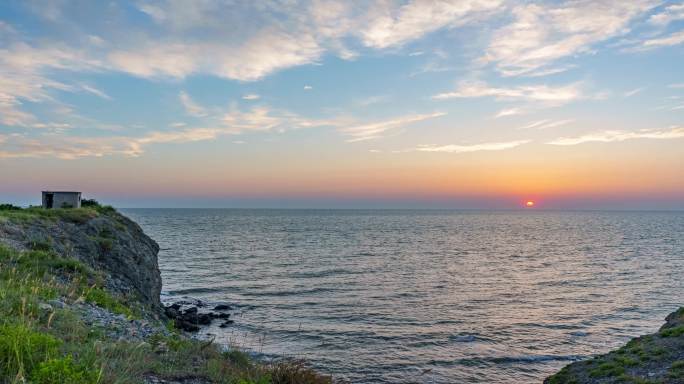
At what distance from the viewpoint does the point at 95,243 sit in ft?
93.6

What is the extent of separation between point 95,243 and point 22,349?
2425 cm

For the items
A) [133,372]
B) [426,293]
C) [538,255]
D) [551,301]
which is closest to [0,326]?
[133,372]

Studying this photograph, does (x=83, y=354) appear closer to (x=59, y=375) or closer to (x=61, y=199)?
(x=59, y=375)

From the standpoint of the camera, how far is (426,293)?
1687 inches

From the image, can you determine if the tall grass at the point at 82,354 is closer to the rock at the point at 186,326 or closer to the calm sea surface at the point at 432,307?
the calm sea surface at the point at 432,307

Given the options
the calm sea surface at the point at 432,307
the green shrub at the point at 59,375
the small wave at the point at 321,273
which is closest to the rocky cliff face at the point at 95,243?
the calm sea surface at the point at 432,307

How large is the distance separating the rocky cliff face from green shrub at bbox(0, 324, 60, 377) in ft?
50.1

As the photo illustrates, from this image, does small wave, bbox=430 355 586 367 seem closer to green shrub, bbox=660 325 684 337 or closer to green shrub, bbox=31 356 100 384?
green shrub, bbox=660 325 684 337

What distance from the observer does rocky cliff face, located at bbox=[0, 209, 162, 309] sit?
23.7m

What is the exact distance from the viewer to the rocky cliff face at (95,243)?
23.7m

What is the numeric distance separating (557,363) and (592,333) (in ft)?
25.5

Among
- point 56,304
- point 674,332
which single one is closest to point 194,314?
point 56,304

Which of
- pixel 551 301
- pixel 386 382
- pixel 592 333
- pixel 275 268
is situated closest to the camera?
pixel 386 382

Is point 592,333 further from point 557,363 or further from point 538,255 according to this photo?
point 538,255
